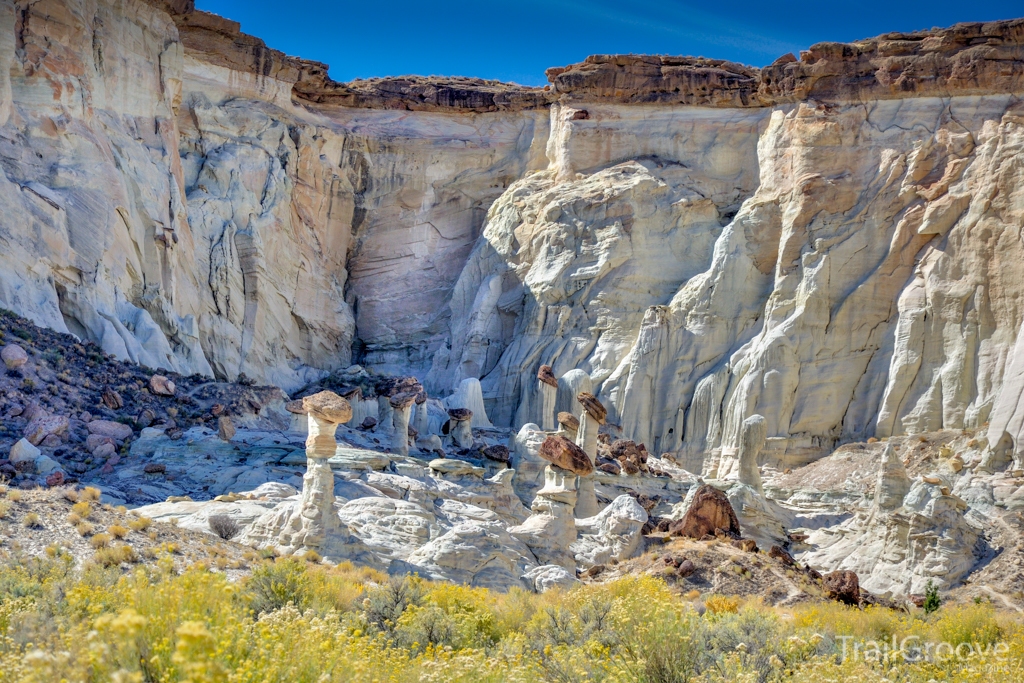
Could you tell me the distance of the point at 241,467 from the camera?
26359mm

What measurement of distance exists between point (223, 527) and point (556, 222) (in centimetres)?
3273

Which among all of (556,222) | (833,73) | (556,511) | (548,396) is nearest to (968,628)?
(556,511)

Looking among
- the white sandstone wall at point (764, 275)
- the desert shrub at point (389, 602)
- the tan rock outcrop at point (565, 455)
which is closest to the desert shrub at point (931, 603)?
the tan rock outcrop at point (565, 455)

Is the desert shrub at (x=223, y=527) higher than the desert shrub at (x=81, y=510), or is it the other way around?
the desert shrub at (x=81, y=510)

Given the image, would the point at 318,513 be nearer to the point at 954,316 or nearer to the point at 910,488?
the point at 910,488

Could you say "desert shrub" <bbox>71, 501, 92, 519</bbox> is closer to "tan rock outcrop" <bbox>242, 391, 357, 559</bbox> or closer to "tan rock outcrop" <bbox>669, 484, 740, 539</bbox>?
"tan rock outcrop" <bbox>242, 391, 357, 559</bbox>

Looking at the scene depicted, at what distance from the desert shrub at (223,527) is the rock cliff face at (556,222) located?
58.0 ft

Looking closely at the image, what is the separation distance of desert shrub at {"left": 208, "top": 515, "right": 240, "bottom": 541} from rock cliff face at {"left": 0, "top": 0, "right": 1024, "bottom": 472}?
17693 mm

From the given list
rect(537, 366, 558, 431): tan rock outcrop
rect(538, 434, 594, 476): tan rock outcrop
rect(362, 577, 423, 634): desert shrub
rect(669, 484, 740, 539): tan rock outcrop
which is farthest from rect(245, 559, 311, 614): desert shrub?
rect(537, 366, 558, 431): tan rock outcrop

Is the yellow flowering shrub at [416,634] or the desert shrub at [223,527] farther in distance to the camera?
the desert shrub at [223,527]

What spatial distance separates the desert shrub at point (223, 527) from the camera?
62.3 feet

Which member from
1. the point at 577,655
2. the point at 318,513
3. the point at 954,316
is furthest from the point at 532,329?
the point at 577,655

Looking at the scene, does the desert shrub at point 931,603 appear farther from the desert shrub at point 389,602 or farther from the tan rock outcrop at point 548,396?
the tan rock outcrop at point 548,396

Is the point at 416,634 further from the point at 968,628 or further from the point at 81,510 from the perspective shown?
the point at 968,628
